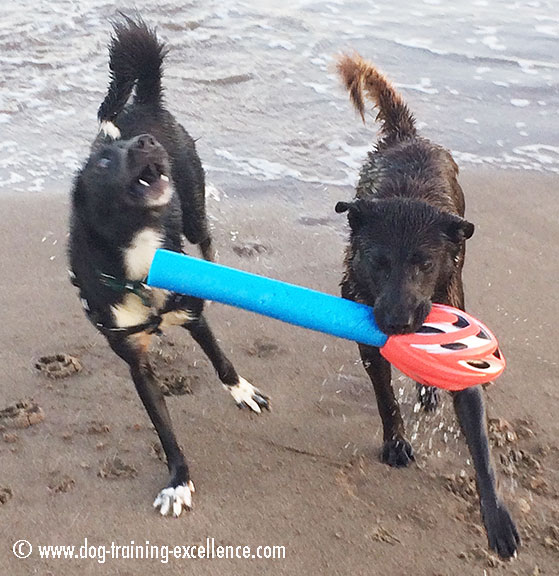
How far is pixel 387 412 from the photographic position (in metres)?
3.68

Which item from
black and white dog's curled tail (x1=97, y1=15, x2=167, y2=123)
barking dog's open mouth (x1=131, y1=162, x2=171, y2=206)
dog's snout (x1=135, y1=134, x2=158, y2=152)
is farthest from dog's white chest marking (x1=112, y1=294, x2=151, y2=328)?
black and white dog's curled tail (x1=97, y1=15, x2=167, y2=123)

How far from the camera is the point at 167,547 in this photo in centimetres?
315

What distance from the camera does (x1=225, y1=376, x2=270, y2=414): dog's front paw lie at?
393 cm

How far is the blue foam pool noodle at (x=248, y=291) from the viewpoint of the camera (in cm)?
299

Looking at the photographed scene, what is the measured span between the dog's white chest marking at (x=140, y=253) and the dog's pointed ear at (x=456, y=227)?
1.18 meters

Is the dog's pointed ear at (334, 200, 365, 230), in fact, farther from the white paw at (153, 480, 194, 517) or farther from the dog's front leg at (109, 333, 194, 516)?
the white paw at (153, 480, 194, 517)

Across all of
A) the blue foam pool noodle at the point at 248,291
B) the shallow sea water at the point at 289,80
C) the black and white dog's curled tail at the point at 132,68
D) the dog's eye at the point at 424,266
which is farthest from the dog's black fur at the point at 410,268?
the shallow sea water at the point at 289,80

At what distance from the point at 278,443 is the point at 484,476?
107cm

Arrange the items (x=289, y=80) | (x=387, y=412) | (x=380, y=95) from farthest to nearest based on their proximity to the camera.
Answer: (x=289, y=80) < (x=380, y=95) < (x=387, y=412)

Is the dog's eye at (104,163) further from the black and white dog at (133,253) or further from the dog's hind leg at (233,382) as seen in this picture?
the dog's hind leg at (233,382)

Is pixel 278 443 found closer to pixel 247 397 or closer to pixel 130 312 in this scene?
pixel 247 397

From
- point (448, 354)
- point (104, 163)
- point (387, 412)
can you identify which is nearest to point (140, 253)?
point (104, 163)

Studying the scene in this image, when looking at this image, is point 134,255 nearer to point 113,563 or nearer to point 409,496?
point 113,563

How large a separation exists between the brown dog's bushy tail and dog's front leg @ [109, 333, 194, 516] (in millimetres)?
2022
